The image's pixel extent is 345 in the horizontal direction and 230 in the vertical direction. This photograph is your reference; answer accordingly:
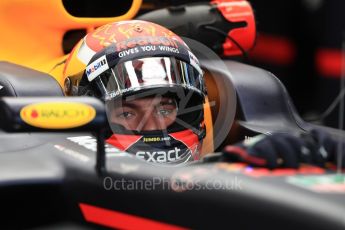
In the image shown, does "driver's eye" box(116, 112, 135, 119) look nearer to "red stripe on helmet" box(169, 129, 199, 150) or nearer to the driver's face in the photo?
the driver's face

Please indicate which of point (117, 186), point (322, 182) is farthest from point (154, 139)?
point (322, 182)

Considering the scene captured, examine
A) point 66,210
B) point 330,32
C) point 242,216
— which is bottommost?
point 330,32

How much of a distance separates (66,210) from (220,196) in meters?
0.39

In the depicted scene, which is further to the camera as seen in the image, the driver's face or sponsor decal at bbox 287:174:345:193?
the driver's face

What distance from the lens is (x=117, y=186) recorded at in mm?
1375

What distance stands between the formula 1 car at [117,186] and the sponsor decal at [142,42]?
1.26 ft

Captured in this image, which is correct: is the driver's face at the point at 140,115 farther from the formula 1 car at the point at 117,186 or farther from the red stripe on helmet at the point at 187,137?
the formula 1 car at the point at 117,186

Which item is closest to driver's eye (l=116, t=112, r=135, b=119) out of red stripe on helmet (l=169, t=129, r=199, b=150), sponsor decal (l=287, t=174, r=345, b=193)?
red stripe on helmet (l=169, t=129, r=199, b=150)

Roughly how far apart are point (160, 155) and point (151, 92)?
7.1 inches

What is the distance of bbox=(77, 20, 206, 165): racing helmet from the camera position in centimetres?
190

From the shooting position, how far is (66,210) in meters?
1.49

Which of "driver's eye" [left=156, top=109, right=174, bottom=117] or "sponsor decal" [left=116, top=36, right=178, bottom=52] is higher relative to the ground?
"sponsor decal" [left=116, top=36, right=178, bottom=52]

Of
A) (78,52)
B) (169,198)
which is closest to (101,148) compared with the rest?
(169,198)

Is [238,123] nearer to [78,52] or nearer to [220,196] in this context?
[78,52]
